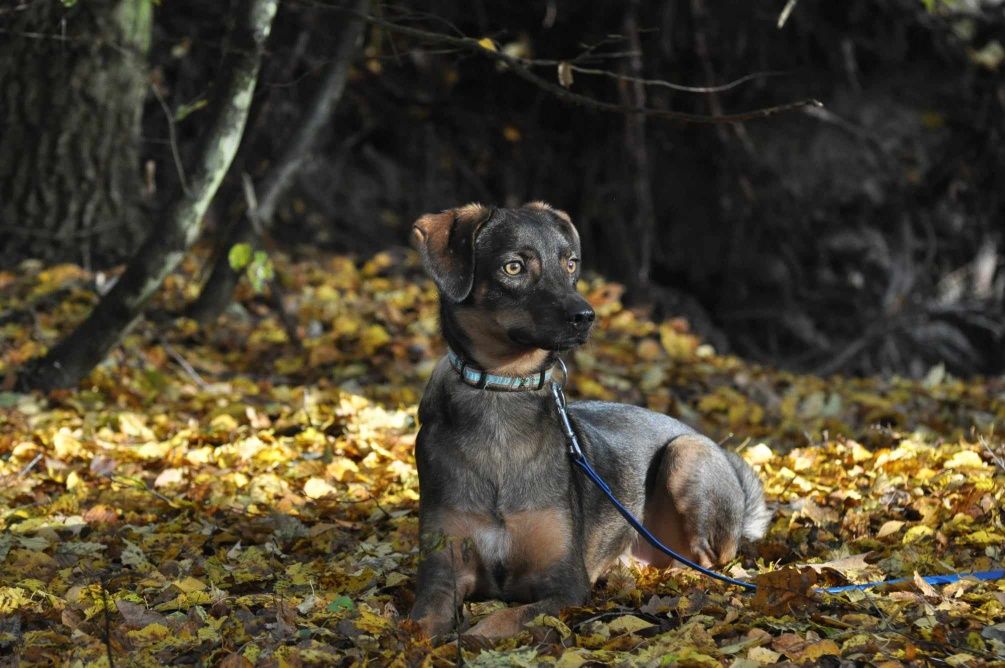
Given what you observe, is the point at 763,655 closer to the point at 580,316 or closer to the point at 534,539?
the point at 534,539

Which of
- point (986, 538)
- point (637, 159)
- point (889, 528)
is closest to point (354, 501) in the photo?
point (889, 528)

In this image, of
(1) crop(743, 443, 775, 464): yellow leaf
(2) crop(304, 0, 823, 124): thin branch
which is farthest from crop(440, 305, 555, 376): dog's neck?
(1) crop(743, 443, 775, 464): yellow leaf

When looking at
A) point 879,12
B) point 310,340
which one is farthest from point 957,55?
point 310,340

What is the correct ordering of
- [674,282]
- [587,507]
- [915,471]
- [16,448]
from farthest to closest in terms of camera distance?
[674,282] < [16,448] < [915,471] < [587,507]

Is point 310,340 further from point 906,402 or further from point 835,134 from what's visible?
point 835,134

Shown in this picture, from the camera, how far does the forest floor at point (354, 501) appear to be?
4.12 m

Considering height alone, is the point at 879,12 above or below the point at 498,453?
above

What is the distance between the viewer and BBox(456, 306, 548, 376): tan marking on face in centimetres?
473

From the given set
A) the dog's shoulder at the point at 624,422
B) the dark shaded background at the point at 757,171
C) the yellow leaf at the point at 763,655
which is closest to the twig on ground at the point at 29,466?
the dog's shoulder at the point at 624,422

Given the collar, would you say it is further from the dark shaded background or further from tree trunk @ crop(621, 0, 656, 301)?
the dark shaded background

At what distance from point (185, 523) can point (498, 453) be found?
2051 millimetres

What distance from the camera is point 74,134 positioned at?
9820mm

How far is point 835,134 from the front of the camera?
14289 mm

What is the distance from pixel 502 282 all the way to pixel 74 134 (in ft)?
20.7
